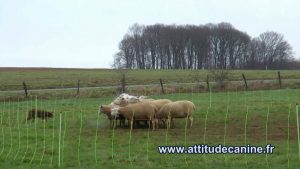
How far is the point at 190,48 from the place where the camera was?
356 feet

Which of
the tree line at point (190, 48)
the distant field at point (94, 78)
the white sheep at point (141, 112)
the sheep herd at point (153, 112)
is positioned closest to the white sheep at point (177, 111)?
the sheep herd at point (153, 112)

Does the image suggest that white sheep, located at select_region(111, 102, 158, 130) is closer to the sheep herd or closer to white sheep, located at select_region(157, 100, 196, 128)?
the sheep herd

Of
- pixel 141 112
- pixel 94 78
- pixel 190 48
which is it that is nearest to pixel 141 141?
pixel 141 112

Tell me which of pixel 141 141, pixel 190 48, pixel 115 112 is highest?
pixel 190 48

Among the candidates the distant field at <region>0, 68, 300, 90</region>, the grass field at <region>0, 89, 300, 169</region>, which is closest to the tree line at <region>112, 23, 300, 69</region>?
the distant field at <region>0, 68, 300, 90</region>

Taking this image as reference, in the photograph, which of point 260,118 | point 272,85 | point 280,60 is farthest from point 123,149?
point 280,60

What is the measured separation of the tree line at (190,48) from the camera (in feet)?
353

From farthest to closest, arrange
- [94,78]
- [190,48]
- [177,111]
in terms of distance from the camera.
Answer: [190,48], [94,78], [177,111]

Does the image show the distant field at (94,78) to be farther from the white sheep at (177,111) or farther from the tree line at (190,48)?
the tree line at (190,48)

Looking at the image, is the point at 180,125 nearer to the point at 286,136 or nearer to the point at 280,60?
the point at 286,136

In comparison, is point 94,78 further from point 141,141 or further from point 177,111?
point 141,141

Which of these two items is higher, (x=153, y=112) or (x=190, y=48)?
(x=190, y=48)

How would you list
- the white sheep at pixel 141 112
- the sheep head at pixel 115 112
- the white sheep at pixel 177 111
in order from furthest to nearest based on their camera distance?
the sheep head at pixel 115 112
the white sheep at pixel 177 111
the white sheep at pixel 141 112

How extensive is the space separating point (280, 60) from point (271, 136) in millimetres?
104141
